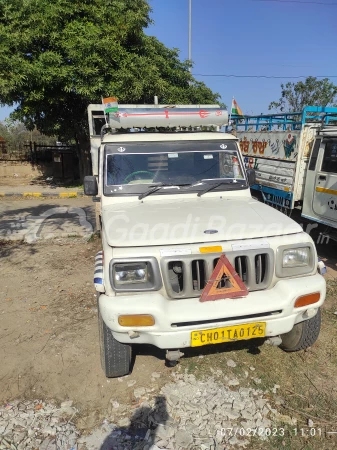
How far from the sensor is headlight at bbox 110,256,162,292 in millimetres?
2297

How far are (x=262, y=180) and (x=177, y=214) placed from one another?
480 centimetres

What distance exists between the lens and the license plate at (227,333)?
90.6 inches

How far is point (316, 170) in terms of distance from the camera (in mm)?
5641

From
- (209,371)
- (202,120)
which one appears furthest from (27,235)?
(209,371)

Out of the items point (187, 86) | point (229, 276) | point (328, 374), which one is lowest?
point (328, 374)

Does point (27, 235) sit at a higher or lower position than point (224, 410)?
higher

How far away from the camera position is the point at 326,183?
5.41 m

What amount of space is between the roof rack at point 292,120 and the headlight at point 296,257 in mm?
2957

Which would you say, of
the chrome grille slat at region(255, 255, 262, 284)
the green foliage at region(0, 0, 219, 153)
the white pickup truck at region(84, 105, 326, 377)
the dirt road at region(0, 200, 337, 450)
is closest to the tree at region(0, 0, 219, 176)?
the green foliage at region(0, 0, 219, 153)

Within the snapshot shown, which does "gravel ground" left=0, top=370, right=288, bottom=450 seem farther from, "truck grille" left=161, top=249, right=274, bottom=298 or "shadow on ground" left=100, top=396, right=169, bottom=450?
"truck grille" left=161, top=249, right=274, bottom=298

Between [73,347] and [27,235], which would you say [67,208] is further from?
[73,347]

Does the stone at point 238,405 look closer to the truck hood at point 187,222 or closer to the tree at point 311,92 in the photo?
the truck hood at point 187,222

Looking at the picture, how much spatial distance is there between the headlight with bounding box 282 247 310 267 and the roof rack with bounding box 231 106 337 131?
9.70 feet

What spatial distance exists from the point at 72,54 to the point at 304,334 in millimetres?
9624
